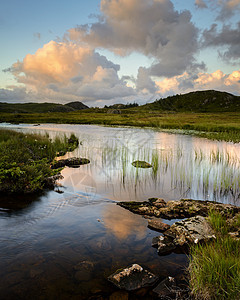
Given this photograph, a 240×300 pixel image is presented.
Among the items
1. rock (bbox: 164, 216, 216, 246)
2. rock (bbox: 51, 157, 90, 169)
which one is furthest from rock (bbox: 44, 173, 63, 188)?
→ rock (bbox: 164, 216, 216, 246)

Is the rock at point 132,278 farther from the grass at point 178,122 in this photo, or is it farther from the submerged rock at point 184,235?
the grass at point 178,122

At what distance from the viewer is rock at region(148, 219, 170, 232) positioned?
709 cm

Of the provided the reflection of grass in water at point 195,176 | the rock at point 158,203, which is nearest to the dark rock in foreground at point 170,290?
the rock at point 158,203

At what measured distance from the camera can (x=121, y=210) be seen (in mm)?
8719

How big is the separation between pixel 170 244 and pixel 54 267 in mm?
3310

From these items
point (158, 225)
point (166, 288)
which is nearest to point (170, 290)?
point (166, 288)

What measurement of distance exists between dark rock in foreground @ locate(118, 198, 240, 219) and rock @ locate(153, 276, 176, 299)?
3.44 meters

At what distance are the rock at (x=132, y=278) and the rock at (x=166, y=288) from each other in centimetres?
19

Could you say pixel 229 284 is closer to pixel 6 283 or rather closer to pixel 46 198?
pixel 6 283

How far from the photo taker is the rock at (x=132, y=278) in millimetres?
4648

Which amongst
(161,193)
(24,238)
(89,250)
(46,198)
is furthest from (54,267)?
(161,193)

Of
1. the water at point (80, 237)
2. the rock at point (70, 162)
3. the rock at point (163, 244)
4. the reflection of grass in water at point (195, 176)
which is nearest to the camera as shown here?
the water at point (80, 237)

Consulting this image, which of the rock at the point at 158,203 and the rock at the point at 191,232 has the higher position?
the rock at the point at 191,232

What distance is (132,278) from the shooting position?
4.79 meters
